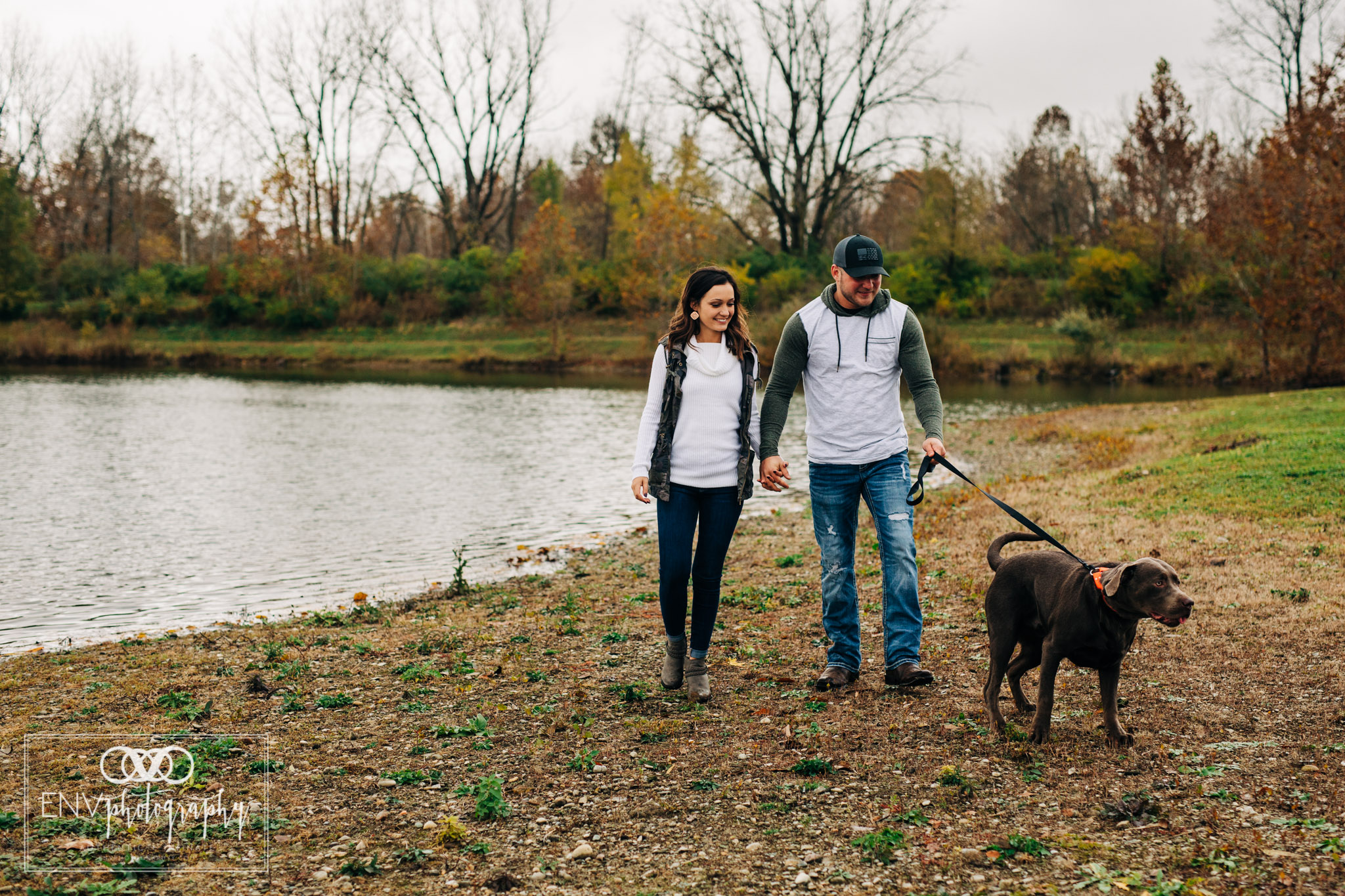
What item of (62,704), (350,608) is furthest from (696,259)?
(62,704)

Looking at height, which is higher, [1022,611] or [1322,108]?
[1322,108]

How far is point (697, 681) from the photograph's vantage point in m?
5.66

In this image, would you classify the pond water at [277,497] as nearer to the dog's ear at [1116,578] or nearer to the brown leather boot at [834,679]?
the brown leather boot at [834,679]

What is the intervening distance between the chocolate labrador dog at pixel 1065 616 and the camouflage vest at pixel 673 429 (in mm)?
1410

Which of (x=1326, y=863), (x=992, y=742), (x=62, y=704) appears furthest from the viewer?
(x=62, y=704)

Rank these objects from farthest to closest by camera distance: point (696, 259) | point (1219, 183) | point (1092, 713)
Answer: point (696, 259)
point (1219, 183)
point (1092, 713)

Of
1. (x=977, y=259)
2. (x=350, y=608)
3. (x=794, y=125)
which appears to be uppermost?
(x=794, y=125)

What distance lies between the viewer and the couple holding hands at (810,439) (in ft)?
17.5

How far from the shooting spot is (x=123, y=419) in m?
25.6

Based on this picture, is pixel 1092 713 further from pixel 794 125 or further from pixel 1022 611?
pixel 794 125

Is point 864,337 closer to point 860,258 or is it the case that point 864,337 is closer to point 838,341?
point 838,341

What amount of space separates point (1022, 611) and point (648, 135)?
58130mm

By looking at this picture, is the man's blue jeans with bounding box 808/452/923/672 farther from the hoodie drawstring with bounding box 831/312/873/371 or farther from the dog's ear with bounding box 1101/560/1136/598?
the dog's ear with bounding box 1101/560/1136/598

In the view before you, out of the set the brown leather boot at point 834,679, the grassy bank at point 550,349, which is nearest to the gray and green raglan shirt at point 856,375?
the brown leather boot at point 834,679
